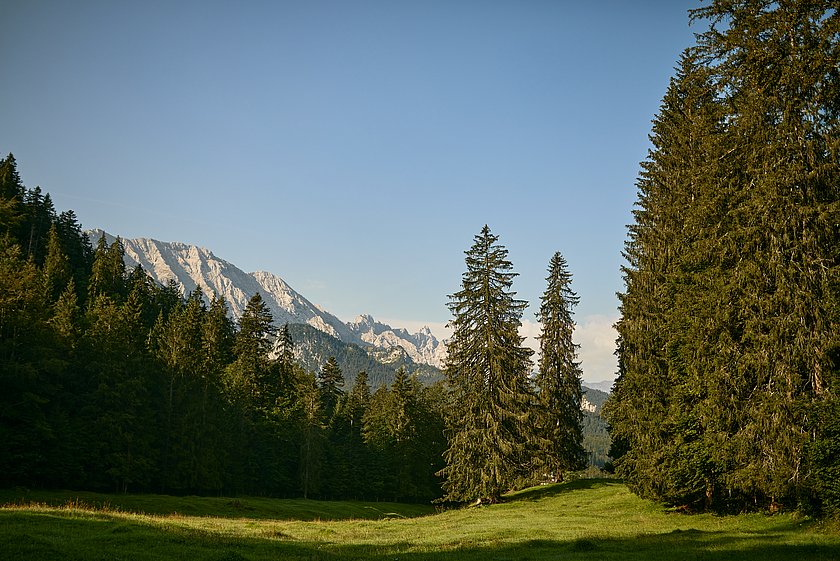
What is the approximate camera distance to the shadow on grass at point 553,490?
1748 inches

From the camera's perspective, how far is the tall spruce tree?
4153cm

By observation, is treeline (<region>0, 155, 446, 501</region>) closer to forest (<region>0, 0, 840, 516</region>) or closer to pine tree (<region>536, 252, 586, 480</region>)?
forest (<region>0, 0, 840, 516</region>)

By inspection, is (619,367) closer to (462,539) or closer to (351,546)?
(462,539)

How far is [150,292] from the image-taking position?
11206cm

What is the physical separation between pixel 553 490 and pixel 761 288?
1199 inches

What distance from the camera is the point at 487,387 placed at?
42.8 meters

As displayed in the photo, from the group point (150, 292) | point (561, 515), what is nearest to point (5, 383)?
point (561, 515)

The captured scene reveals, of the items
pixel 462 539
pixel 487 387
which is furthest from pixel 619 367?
pixel 462 539

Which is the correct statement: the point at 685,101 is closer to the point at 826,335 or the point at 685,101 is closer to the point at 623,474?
the point at 826,335

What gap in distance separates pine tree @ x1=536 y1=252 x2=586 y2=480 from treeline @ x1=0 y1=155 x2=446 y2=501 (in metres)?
10.9

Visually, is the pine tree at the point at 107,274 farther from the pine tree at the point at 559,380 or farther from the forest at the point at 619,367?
the pine tree at the point at 559,380

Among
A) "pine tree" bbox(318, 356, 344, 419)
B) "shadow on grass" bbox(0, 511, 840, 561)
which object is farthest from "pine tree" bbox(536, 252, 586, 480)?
"pine tree" bbox(318, 356, 344, 419)

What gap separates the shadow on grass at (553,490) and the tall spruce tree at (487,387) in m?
3.28

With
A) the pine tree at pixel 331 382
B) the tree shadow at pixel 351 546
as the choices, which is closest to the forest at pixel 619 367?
the tree shadow at pixel 351 546
